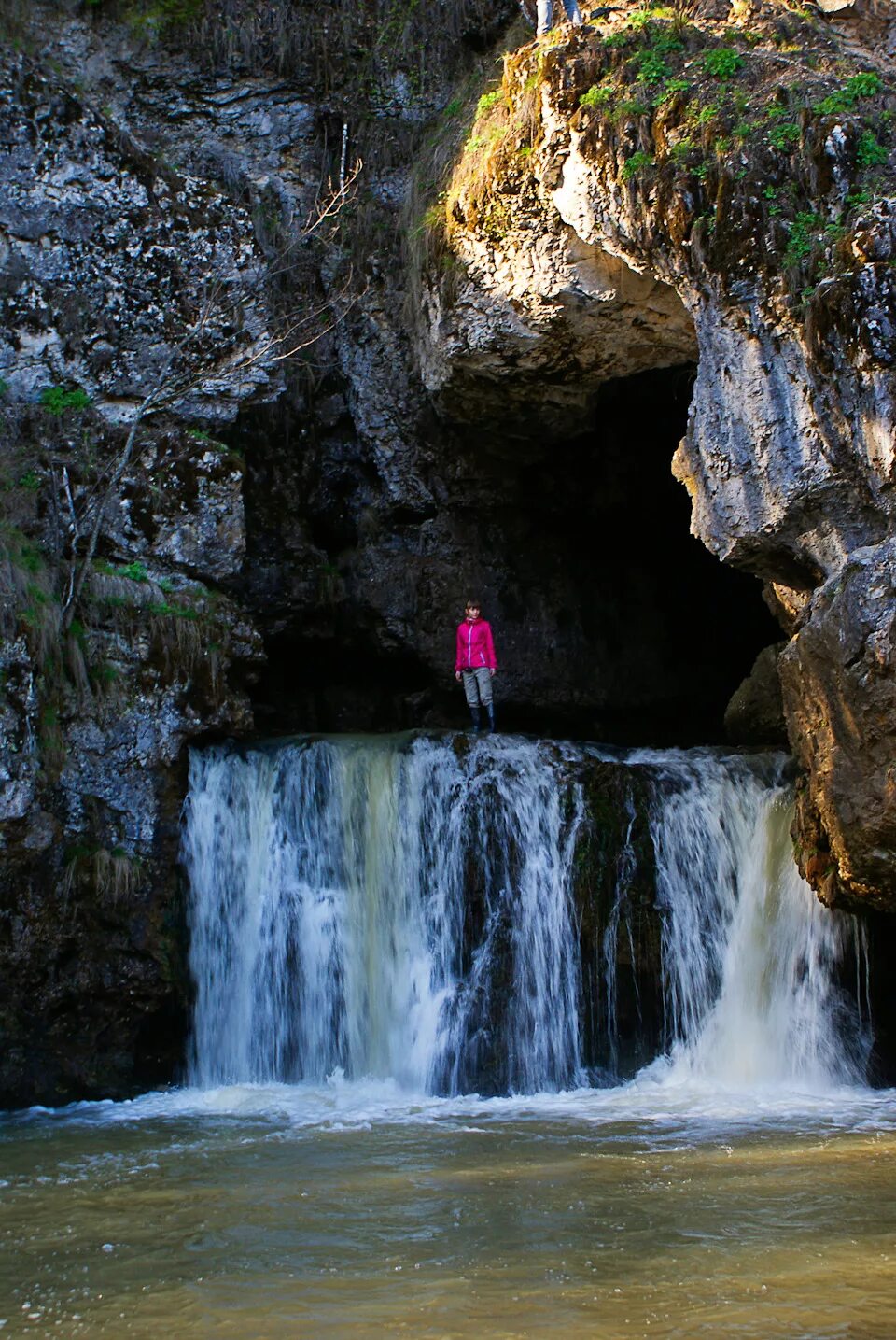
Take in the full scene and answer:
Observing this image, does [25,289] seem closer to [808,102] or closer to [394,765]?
[394,765]

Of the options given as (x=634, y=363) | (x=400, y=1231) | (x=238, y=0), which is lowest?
(x=400, y=1231)

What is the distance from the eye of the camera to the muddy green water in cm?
463

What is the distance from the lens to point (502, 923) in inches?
412

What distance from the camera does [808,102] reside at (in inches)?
379

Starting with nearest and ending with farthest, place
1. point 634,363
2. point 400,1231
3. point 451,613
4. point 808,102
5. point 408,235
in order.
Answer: point 400,1231 → point 808,102 → point 634,363 → point 408,235 → point 451,613

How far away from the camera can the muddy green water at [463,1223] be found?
4.63 metres

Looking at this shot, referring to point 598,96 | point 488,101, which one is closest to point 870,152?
point 598,96

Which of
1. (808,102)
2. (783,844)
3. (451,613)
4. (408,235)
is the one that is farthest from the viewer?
(451,613)

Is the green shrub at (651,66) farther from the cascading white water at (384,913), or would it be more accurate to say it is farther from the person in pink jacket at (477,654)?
the cascading white water at (384,913)

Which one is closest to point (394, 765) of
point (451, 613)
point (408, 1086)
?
point (408, 1086)

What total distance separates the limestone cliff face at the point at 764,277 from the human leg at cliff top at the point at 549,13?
483 mm

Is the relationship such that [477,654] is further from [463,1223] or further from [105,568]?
[463,1223]

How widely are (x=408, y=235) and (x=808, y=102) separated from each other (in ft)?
15.3

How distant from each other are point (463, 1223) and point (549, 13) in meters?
10.3
